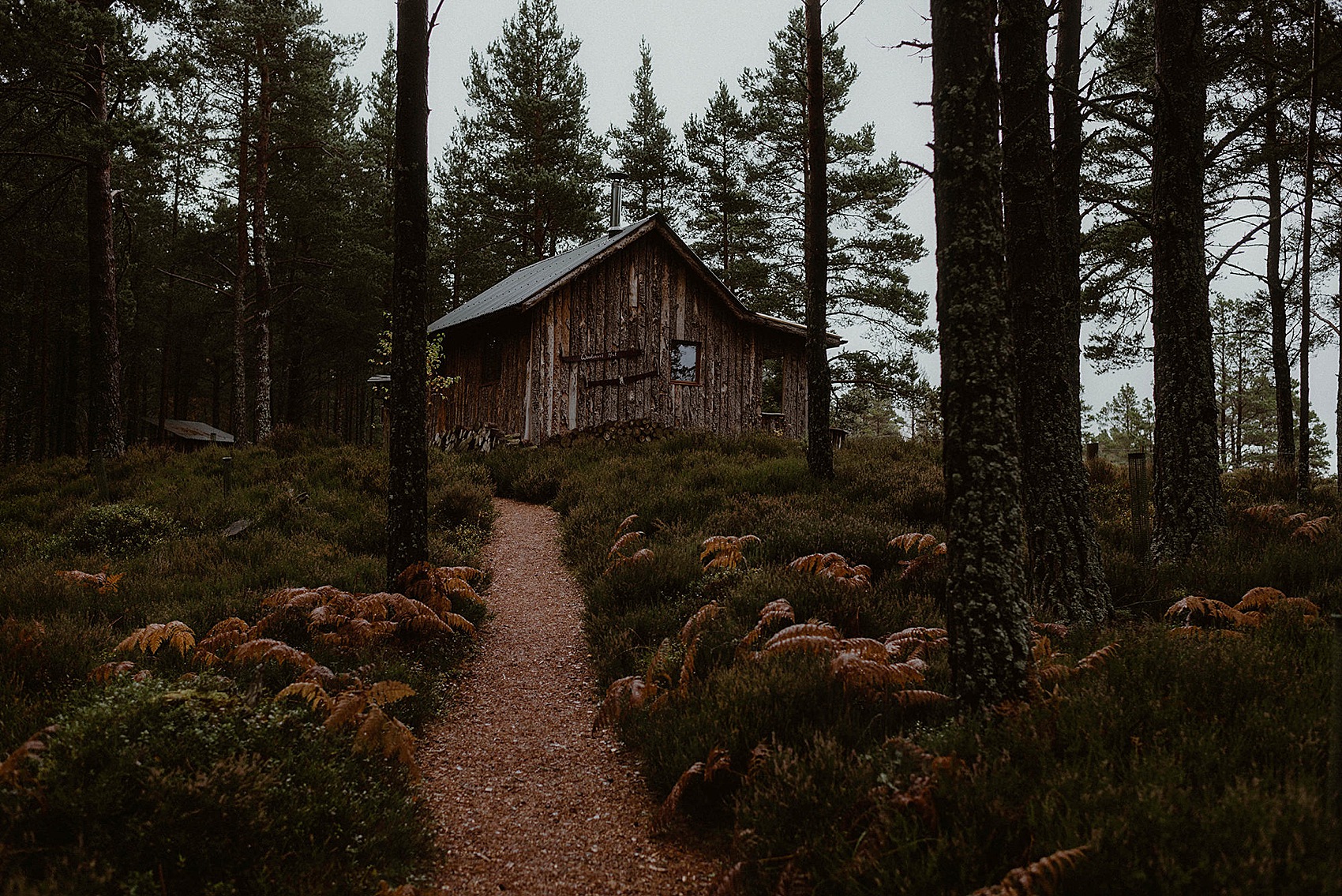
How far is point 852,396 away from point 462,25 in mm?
28158

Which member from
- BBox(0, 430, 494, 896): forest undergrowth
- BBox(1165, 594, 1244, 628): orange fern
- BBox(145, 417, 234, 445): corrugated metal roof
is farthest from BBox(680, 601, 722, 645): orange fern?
BBox(145, 417, 234, 445): corrugated metal roof

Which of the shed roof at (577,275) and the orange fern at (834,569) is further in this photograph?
the shed roof at (577,275)

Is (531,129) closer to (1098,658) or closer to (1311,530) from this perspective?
(1311,530)

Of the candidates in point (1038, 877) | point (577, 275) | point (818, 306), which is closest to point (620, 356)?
point (577, 275)

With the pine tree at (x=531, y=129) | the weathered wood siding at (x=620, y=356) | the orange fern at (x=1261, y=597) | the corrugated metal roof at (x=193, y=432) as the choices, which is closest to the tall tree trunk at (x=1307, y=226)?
the orange fern at (x=1261, y=597)

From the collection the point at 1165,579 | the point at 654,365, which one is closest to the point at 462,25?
the point at 1165,579

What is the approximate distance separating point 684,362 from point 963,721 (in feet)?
55.4

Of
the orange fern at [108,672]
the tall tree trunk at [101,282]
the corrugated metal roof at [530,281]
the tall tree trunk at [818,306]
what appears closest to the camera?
the orange fern at [108,672]

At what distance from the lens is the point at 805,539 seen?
27.6 ft

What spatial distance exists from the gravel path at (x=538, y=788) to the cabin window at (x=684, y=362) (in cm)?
1298

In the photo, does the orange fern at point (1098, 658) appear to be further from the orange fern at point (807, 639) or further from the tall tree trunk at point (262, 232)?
the tall tree trunk at point (262, 232)

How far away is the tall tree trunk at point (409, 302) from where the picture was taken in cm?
772

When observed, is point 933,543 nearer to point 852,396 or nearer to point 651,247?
point 651,247

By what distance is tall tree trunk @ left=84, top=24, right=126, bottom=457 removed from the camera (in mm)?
15188
